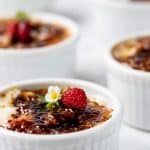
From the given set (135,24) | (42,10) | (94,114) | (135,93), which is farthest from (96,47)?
(94,114)

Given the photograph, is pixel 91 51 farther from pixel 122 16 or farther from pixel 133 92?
pixel 133 92

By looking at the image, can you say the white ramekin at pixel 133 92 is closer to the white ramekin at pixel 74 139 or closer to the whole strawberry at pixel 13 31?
the white ramekin at pixel 74 139

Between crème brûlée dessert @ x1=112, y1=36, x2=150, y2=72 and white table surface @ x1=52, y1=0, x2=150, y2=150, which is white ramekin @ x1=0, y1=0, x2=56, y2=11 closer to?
white table surface @ x1=52, y1=0, x2=150, y2=150

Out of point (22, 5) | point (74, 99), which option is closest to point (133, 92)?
point (74, 99)

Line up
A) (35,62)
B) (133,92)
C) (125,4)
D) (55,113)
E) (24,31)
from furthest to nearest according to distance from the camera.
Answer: (125,4)
(24,31)
(35,62)
(133,92)
(55,113)


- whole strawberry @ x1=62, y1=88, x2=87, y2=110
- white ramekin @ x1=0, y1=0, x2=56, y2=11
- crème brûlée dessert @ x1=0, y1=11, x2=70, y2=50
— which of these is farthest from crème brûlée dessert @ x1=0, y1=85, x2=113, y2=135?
white ramekin @ x1=0, y1=0, x2=56, y2=11

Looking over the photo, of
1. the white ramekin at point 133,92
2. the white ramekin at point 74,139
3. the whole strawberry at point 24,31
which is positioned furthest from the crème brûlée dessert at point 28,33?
the white ramekin at point 74,139
